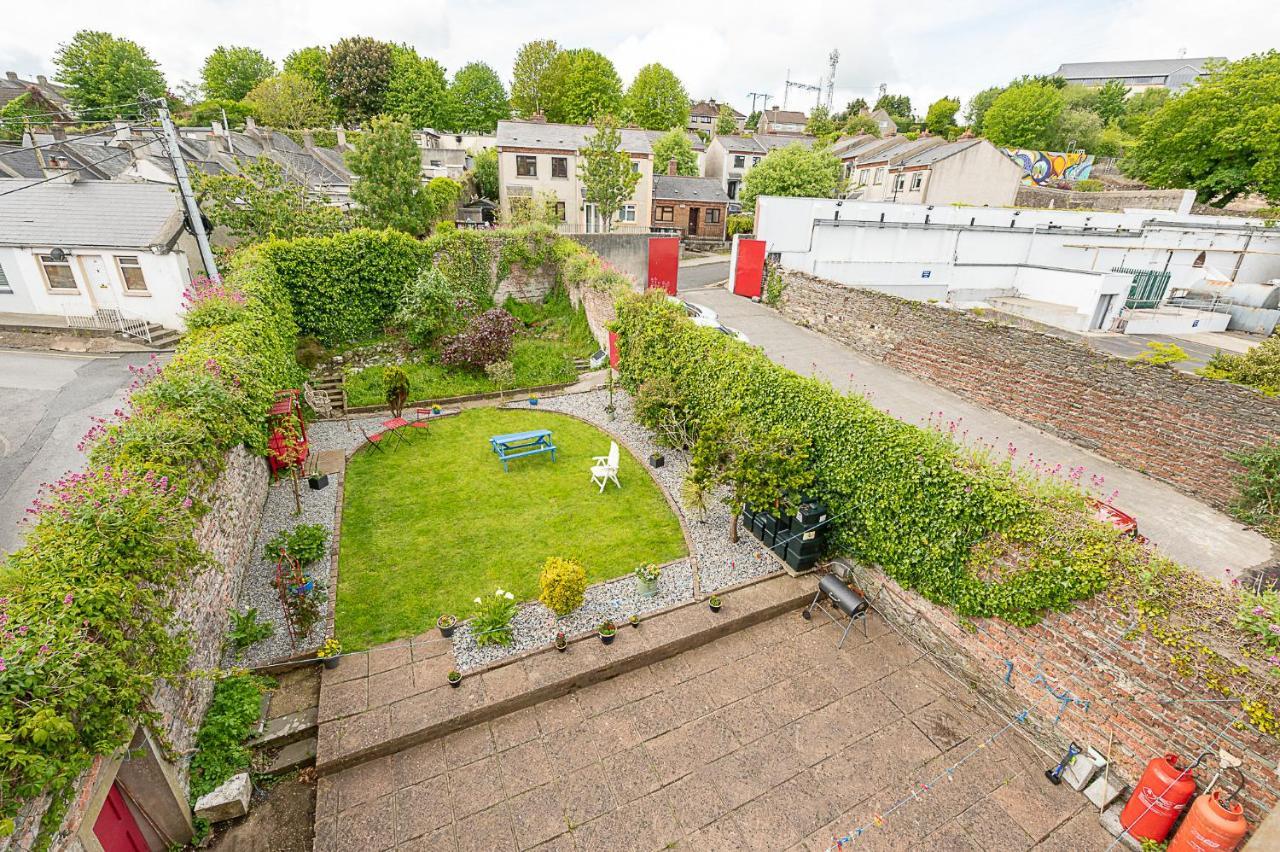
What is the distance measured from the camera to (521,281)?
21.8m

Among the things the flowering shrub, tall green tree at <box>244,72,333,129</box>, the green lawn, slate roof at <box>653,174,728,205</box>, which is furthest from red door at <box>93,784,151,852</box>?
tall green tree at <box>244,72,333,129</box>

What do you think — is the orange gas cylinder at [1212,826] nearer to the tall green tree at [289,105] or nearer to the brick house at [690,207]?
the brick house at [690,207]

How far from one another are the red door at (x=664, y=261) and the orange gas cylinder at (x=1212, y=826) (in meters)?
22.8

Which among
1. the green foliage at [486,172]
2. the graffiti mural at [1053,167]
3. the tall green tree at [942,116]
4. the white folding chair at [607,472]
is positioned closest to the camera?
the white folding chair at [607,472]

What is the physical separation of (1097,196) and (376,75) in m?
68.1

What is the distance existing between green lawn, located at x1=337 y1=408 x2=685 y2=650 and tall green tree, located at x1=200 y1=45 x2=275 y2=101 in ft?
263

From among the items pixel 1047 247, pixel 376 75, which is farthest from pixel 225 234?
pixel 376 75

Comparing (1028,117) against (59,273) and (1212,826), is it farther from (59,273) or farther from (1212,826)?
(59,273)

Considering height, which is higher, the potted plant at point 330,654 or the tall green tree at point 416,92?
the tall green tree at point 416,92

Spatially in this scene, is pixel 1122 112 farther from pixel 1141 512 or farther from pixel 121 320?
pixel 121 320

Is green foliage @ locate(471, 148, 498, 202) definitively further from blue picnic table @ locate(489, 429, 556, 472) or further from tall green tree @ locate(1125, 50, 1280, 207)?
tall green tree @ locate(1125, 50, 1280, 207)

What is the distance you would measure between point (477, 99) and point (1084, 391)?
67050 millimetres

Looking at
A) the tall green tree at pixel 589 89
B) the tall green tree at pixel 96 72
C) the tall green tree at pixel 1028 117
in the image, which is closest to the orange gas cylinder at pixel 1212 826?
the tall green tree at pixel 589 89

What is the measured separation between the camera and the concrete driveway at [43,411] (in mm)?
9555
